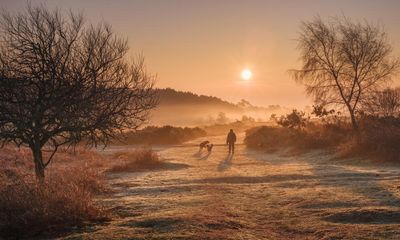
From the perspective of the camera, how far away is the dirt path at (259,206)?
9.51 meters

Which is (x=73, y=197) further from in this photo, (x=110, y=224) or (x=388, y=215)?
(x=388, y=215)

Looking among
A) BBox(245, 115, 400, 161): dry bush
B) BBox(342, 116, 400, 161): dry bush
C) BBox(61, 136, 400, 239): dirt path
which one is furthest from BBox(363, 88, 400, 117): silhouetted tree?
BBox(61, 136, 400, 239): dirt path

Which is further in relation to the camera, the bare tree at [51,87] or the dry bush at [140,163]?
the dry bush at [140,163]

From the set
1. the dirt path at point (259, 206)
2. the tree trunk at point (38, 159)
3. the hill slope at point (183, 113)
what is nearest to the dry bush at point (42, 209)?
the dirt path at point (259, 206)

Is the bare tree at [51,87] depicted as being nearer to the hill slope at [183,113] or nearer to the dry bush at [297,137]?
the dry bush at [297,137]

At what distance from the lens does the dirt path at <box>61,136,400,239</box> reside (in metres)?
9.51

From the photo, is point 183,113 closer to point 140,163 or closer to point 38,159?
point 140,163

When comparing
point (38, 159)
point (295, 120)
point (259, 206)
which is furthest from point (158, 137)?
point (259, 206)

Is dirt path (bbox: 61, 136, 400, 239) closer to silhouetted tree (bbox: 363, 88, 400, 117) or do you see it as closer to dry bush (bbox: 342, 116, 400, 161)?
dry bush (bbox: 342, 116, 400, 161)

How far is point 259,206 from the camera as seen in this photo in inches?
509

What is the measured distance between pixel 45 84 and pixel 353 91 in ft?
83.2

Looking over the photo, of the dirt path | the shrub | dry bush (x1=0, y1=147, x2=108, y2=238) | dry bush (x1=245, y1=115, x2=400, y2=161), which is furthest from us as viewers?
the shrub

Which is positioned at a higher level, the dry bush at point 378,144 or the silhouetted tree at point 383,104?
the silhouetted tree at point 383,104

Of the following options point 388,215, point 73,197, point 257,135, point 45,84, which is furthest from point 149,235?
point 257,135
